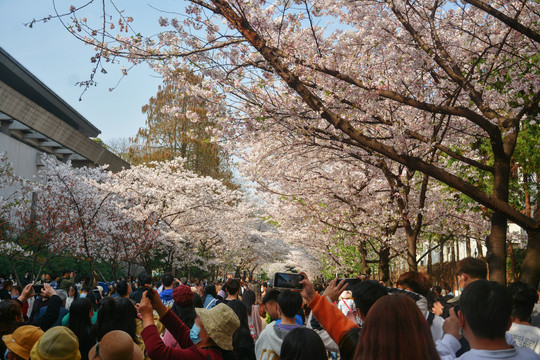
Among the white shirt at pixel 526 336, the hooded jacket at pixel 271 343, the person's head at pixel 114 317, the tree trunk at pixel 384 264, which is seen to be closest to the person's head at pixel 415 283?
the white shirt at pixel 526 336

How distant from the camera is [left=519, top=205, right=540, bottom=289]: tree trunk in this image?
7.58 meters

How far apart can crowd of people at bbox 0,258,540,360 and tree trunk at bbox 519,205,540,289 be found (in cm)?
262

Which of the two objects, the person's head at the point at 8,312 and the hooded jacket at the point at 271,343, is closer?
the hooded jacket at the point at 271,343

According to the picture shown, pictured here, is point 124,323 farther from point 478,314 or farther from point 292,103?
point 292,103

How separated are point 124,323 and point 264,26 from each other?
19.0 feet

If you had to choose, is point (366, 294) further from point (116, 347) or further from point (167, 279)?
point (167, 279)

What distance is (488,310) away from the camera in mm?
2705

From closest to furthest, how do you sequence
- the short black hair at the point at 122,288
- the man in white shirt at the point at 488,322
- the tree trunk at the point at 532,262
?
1. the man in white shirt at the point at 488,322
2. the short black hair at the point at 122,288
3. the tree trunk at the point at 532,262

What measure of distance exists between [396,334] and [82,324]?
412 centimetres

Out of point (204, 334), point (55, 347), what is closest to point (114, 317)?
point (55, 347)

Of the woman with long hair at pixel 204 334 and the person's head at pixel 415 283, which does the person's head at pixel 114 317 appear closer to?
the woman with long hair at pixel 204 334

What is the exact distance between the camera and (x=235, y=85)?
1059 centimetres

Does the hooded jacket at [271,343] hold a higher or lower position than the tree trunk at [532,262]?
lower

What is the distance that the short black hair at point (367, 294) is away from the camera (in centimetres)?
360
